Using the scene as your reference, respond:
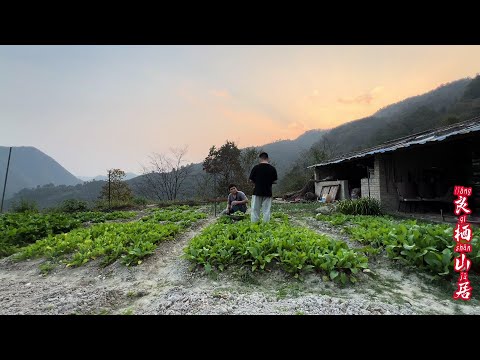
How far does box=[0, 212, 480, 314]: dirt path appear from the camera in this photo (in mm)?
3428

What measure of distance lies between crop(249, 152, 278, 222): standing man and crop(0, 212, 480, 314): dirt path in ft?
9.05

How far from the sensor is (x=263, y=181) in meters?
7.11

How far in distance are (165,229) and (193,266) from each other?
2837 millimetres

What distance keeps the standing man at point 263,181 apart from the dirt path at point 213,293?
2757 millimetres

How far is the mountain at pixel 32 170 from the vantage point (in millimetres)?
71863

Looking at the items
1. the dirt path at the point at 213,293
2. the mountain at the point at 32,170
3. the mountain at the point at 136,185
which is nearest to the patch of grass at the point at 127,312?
the dirt path at the point at 213,293

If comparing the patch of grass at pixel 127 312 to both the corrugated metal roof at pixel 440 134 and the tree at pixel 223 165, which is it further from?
the tree at pixel 223 165

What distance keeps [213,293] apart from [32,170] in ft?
325

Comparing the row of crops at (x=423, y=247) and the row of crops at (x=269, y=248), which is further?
the row of crops at (x=269, y=248)

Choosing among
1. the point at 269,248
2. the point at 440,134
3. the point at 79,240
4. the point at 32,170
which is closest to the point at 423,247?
the point at 269,248

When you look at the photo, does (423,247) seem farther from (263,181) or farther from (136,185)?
(136,185)

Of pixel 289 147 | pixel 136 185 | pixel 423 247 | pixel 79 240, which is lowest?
pixel 79 240
